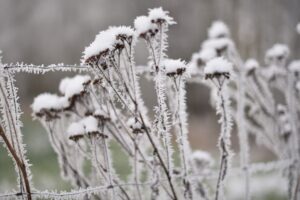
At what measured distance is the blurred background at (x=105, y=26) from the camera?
324 inches

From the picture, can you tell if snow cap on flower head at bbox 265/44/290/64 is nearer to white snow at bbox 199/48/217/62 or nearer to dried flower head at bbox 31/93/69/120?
white snow at bbox 199/48/217/62

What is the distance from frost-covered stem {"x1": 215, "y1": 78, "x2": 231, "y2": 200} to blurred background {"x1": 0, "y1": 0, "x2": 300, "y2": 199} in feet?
12.1

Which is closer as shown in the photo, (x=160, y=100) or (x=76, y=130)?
(x=160, y=100)

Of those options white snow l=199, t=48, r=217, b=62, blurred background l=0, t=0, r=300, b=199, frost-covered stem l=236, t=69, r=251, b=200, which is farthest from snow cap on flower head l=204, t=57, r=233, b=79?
blurred background l=0, t=0, r=300, b=199

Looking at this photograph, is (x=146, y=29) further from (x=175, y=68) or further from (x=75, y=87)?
(x=75, y=87)

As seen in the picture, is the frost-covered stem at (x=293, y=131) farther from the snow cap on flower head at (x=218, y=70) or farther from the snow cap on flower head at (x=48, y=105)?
the snow cap on flower head at (x=48, y=105)

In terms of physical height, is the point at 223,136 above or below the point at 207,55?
below

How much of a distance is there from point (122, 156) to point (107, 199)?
323 inches

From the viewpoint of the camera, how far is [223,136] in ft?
6.08

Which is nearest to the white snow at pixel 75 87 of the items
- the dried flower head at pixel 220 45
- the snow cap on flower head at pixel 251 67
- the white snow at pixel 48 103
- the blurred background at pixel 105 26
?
the white snow at pixel 48 103

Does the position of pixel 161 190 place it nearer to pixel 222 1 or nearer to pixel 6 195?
pixel 6 195

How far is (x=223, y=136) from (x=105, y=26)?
18.3 m

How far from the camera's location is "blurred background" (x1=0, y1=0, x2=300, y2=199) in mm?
8234

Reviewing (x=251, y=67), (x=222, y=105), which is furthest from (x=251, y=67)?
(x=222, y=105)
